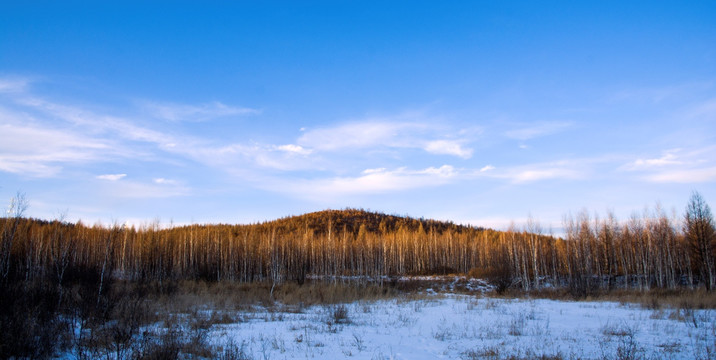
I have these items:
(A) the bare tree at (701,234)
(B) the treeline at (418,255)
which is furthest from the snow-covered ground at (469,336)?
(A) the bare tree at (701,234)

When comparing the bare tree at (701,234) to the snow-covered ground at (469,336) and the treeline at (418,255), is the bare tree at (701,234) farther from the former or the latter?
the snow-covered ground at (469,336)

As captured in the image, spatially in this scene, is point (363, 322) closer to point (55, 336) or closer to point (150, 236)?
point (55, 336)

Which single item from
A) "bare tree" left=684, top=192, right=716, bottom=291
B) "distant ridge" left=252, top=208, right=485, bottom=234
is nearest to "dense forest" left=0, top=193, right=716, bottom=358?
"bare tree" left=684, top=192, right=716, bottom=291

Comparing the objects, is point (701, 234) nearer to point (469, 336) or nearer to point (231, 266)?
point (469, 336)

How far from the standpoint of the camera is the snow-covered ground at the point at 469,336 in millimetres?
7730

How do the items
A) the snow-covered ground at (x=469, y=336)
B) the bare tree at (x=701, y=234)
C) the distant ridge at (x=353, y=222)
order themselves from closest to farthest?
the snow-covered ground at (x=469, y=336), the bare tree at (x=701, y=234), the distant ridge at (x=353, y=222)

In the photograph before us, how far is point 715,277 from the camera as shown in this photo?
35750mm

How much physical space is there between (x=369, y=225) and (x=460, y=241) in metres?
47.7

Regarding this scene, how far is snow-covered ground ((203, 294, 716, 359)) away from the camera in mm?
7730

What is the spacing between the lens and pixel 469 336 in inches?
390

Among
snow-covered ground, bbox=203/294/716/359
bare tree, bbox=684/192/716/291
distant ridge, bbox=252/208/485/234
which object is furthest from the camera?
distant ridge, bbox=252/208/485/234

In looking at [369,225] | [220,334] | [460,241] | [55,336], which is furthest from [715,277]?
[369,225]

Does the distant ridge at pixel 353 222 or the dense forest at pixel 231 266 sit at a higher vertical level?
the distant ridge at pixel 353 222

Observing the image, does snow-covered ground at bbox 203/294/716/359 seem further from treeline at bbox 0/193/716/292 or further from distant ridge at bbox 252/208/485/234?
distant ridge at bbox 252/208/485/234
